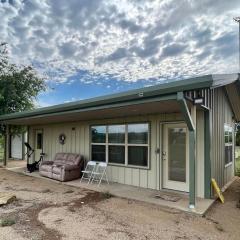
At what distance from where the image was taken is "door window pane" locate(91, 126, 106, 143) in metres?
8.49

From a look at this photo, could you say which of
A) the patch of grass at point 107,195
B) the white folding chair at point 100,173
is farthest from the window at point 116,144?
the patch of grass at point 107,195

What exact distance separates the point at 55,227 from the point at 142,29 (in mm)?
8217

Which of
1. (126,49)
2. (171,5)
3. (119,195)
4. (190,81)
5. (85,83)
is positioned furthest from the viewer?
(85,83)

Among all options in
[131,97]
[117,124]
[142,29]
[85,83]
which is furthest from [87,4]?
[85,83]

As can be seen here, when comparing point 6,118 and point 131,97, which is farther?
point 6,118

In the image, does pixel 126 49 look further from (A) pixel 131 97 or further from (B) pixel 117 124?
(A) pixel 131 97

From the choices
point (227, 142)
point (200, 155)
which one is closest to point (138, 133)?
point (200, 155)

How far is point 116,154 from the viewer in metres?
8.13

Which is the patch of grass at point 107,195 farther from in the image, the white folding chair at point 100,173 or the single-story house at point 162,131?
the white folding chair at point 100,173

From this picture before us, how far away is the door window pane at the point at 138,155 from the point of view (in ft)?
24.0

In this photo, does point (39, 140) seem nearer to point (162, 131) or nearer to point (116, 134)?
point (116, 134)

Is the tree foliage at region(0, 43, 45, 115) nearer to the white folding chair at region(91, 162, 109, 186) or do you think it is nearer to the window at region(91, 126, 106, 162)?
the window at region(91, 126, 106, 162)

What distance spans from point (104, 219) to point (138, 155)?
10.3 ft

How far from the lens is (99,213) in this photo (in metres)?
4.92
